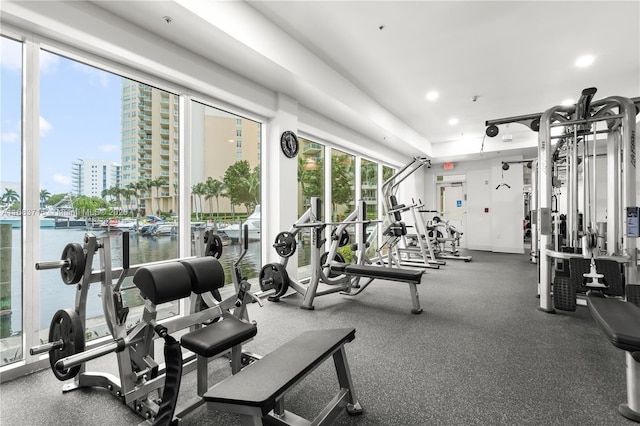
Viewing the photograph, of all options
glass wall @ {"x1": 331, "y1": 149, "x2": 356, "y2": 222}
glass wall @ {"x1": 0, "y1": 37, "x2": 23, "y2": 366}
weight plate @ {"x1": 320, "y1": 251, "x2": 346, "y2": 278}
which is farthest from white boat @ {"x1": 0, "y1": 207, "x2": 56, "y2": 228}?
glass wall @ {"x1": 331, "y1": 149, "x2": 356, "y2": 222}

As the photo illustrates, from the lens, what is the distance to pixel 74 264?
1.82 m

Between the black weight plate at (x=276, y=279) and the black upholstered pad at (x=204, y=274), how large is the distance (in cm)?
141

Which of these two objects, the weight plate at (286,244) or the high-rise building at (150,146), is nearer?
the high-rise building at (150,146)

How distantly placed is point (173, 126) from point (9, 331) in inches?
84.4

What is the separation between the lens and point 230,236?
3.78 metres

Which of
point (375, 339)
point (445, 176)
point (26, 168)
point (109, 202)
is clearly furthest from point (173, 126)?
point (445, 176)

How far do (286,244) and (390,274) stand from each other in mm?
1215

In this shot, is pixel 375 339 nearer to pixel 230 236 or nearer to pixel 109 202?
pixel 230 236

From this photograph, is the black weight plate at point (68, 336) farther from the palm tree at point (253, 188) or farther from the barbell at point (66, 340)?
the palm tree at point (253, 188)

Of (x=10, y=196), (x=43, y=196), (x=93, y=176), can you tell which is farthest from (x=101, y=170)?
(x=10, y=196)

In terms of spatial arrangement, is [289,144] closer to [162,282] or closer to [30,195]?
[30,195]

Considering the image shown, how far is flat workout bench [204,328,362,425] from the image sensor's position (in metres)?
1.13

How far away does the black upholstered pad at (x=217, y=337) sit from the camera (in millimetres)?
1527

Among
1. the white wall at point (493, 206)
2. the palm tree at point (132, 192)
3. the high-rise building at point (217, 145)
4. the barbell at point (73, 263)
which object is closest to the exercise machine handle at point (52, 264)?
the barbell at point (73, 263)
